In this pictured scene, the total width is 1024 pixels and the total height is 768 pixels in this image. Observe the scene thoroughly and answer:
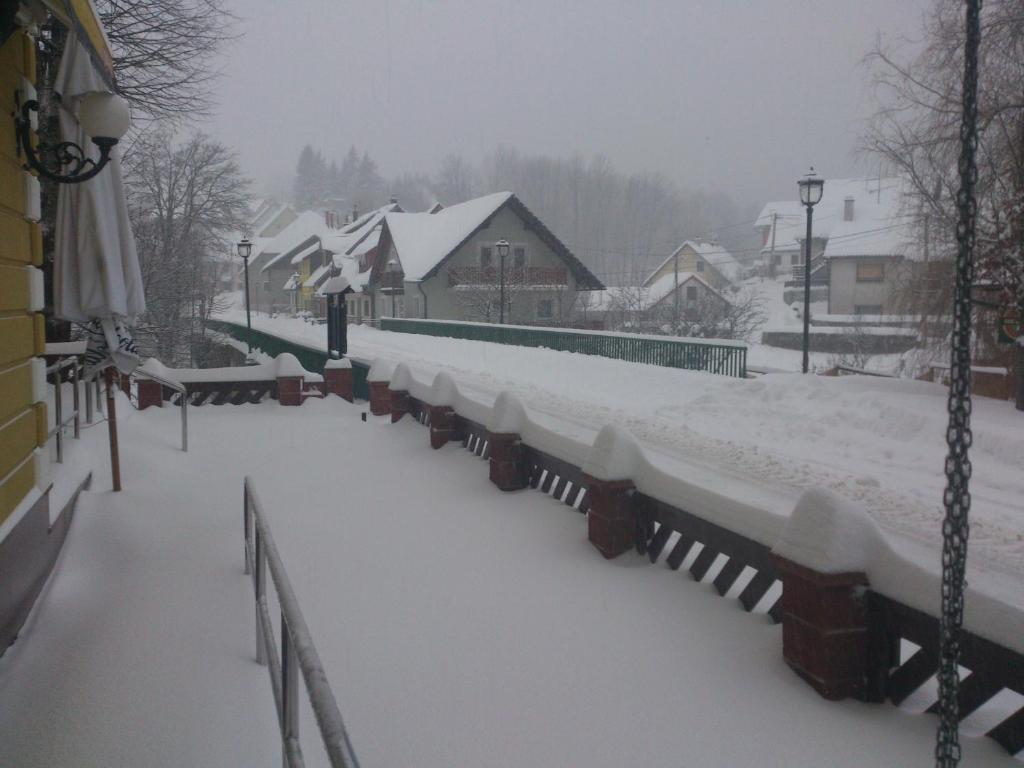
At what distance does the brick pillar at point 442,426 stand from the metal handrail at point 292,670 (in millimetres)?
5034

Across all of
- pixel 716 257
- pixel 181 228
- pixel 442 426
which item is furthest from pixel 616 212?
pixel 442 426

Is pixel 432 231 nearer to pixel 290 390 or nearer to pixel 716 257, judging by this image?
pixel 716 257

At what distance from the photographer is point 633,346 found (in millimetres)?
21859

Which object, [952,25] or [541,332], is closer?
[952,25]

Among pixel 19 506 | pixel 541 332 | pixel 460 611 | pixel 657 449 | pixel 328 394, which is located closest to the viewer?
pixel 19 506

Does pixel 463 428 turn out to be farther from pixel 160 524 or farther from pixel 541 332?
pixel 541 332

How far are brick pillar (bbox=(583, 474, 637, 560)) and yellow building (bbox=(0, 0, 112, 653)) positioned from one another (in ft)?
11.0

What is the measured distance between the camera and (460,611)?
455 cm

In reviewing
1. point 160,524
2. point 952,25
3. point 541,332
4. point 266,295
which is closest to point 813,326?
point 541,332

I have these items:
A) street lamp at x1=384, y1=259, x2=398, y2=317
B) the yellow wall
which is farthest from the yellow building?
street lamp at x1=384, y1=259, x2=398, y2=317

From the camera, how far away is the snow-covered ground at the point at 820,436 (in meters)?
8.30

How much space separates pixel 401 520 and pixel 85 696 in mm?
3093

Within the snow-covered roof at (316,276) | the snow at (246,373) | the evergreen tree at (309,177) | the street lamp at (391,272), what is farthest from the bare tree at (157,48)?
the evergreen tree at (309,177)

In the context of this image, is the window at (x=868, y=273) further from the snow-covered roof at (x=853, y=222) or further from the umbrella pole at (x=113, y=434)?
the umbrella pole at (x=113, y=434)
